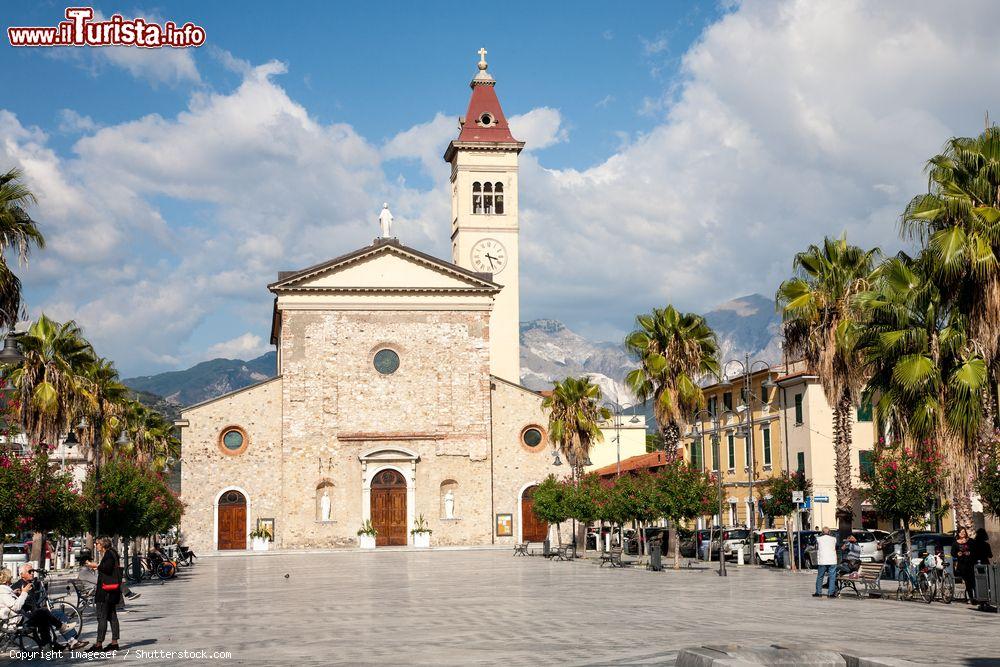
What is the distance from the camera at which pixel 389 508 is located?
5991 cm

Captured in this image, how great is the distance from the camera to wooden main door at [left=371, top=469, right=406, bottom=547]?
59594mm

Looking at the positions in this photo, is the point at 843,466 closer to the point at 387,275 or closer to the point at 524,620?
the point at 524,620

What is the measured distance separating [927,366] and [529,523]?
131 feet

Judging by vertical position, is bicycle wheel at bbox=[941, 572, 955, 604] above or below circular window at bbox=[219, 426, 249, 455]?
below

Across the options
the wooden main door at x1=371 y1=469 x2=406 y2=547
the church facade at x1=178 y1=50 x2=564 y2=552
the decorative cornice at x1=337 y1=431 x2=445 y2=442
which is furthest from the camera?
the decorative cornice at x1=337 y1=431 x2=445 y2=442

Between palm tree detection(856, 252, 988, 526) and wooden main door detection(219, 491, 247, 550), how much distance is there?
40759 millimetres

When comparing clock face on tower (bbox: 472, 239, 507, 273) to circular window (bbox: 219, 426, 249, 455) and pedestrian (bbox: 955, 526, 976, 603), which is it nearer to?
circular window (bbox: 219, 426, 249, 455)

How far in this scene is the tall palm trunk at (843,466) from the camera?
33000mm

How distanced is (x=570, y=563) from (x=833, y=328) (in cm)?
1610

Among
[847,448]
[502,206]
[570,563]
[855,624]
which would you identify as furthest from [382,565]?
[502,206]

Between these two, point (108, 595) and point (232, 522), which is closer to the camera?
point (108, 595)

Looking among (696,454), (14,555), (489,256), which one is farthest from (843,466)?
(489,256)

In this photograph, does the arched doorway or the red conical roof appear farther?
the red conical roof

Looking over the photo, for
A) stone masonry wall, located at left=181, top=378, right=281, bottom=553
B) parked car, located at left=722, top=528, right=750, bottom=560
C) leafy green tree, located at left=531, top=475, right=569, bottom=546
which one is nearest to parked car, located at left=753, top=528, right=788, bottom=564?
parked car, located at left=722, top=528, right=750, bottom=560
